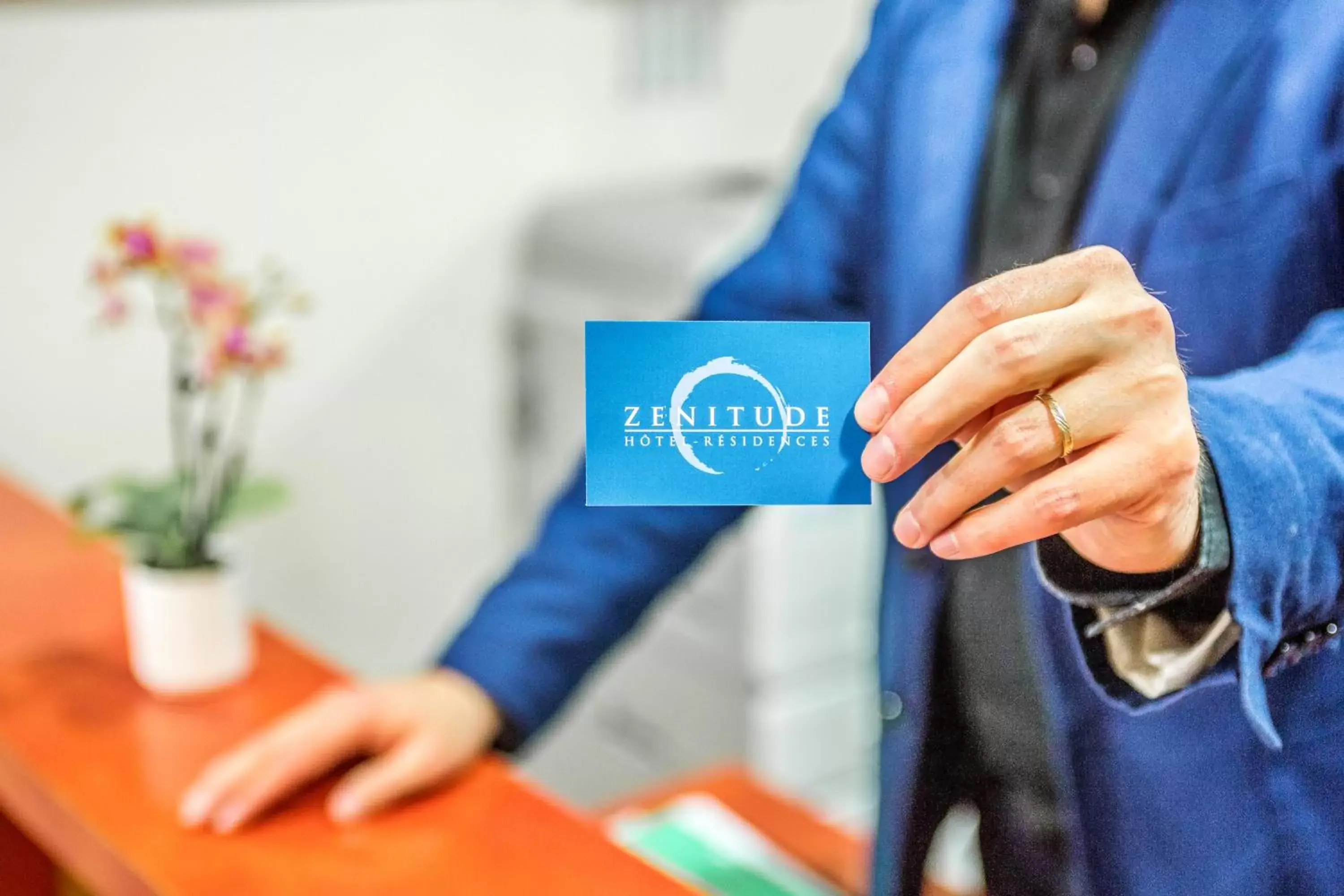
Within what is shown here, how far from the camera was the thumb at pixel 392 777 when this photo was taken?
30.9 inches

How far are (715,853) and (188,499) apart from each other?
19.4 inches

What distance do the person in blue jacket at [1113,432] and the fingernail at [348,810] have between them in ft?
1.04

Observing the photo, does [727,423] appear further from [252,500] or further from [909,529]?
[252,500]

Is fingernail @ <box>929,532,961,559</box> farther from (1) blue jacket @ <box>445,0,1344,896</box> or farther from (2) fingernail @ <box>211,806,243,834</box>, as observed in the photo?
(2) fingernail @ <box>211,806,243,834</box>

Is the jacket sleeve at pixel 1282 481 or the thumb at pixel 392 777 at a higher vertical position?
the jacket sleeve at pixel 1282 481

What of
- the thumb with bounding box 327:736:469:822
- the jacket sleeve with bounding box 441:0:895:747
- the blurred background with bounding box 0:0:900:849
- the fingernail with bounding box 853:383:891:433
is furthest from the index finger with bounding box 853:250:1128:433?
the blurred background with bounding box 0:0:900:849

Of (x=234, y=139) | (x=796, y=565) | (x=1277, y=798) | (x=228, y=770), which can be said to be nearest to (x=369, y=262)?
(x=234, y=139)

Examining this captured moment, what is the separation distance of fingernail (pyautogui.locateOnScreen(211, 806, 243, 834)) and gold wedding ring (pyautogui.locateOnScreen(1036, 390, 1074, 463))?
56 cm

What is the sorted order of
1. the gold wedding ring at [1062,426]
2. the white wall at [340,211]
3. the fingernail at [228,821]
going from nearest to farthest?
1. the gold wedding ring at [1062,426]
2. the fingernail at [228,821]
3. the white wall at [340,211]

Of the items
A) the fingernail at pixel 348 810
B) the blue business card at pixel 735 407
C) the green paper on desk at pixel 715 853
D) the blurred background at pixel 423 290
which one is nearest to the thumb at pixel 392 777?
the fingernail at pixel 348 810

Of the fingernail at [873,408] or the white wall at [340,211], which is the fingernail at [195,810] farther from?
the white wall at [340,211]

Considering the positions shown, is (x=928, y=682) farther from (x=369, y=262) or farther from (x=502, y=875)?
(x=369, y=262)

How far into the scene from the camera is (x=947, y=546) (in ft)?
1.41

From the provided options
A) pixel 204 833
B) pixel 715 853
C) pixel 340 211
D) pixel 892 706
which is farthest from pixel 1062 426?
pixel 340 211
